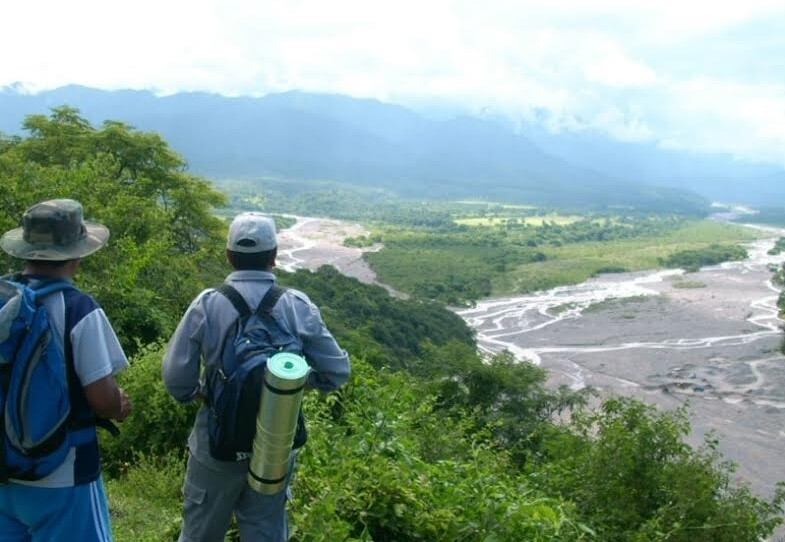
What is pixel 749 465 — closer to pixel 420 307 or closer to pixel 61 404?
pixel 420 307

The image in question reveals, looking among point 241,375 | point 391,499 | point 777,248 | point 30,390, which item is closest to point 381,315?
point 391,499

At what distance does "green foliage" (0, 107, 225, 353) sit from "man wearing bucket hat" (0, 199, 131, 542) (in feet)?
15.9

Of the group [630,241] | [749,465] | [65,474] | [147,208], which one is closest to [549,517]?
[65,474]

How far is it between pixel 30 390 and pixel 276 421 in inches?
29.0

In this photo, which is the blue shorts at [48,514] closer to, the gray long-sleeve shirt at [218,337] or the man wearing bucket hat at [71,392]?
the man wearing bucket hat at [71,392]

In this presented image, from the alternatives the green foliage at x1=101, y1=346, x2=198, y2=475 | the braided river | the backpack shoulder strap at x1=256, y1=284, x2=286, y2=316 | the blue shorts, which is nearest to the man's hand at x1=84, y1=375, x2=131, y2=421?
the blue shorts

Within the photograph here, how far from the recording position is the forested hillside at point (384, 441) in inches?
136

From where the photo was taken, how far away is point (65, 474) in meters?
2.20

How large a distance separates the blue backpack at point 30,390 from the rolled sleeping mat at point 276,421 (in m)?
0.60

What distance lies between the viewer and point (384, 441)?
3.83 metres

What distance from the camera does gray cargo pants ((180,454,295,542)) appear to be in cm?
250

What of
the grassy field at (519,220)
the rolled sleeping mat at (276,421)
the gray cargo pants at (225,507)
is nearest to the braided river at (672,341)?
the gray cargo pants at (225,507)

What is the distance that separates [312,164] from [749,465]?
17972 cm

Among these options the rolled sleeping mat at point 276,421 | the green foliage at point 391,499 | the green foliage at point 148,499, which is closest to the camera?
the rolled sleeping mat at point 276,421
